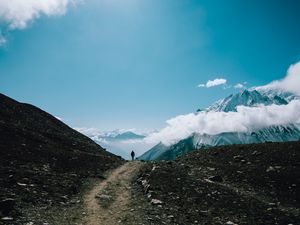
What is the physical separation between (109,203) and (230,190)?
1068cm

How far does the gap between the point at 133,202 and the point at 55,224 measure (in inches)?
292

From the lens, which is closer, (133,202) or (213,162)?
(133,202)

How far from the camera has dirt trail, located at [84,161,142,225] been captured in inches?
770

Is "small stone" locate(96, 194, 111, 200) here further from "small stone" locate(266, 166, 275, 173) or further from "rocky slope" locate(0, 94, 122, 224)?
"small stone" locate(266, 166, 275, 173)

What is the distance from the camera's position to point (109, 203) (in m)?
23.6

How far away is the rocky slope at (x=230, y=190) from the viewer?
21.2 metres

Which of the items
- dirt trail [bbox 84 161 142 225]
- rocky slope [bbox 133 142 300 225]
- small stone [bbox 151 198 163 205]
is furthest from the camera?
small stone [bbox 151 198 163 205]

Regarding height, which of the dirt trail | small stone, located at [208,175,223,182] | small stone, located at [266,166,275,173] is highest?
small stone, located at [266,166,275,173]

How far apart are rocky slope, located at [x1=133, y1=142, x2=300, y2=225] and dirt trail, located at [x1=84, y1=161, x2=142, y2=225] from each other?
1.16 m

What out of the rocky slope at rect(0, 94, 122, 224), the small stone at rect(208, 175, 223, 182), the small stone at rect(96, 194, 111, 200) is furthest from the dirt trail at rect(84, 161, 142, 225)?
the small stone at rect(208, 175, 223, 182)

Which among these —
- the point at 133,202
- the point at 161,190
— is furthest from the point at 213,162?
the point at 133,202

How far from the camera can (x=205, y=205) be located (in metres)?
23.4

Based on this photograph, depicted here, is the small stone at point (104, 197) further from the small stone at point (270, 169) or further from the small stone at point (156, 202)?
the small stone at point (270, 169)

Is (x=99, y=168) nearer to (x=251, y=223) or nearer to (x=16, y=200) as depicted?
(x=16, y=200)
